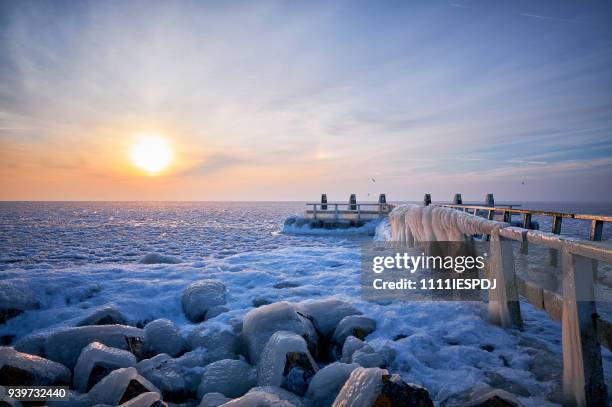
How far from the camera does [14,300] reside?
561 cm

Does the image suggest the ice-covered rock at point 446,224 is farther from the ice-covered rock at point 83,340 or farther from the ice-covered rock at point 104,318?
the ice-covered rock at point 104,318

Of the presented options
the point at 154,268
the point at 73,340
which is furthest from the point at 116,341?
the point at 154,268

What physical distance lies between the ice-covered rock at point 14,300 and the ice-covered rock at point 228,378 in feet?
13.8

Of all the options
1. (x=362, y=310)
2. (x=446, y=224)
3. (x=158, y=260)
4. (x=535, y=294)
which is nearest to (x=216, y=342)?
(x=362, y=310)

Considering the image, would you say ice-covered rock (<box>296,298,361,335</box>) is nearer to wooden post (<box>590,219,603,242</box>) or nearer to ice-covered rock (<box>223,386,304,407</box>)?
ice-covered rock (<box>223,386,304,407</box>)

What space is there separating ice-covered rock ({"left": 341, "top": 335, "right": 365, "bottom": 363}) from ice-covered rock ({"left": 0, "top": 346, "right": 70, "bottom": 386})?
3.21 meters

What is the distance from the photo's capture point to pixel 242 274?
8.78m

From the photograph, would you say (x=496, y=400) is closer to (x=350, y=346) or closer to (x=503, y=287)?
(x=350, y=346)

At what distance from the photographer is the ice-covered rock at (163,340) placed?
436 cm

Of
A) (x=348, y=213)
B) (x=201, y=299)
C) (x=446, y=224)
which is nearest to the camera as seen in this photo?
(x=446, y=224)

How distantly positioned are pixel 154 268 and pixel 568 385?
9512mm

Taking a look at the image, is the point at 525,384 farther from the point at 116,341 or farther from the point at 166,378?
the point at 116,341

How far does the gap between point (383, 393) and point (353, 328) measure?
2.18 m

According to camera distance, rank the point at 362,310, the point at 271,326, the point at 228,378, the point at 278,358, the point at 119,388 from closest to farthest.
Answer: the point at 119,388
the point at 278,358
the point at 228,378
the point at 271,326
the point at 362,310
